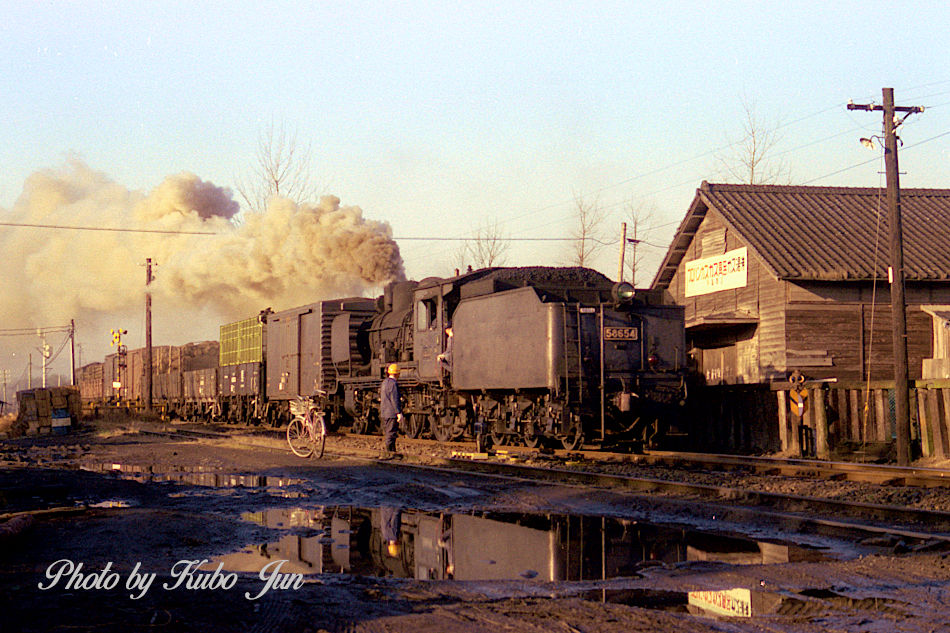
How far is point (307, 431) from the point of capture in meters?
20.3

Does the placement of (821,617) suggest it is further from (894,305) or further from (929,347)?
(929,347)

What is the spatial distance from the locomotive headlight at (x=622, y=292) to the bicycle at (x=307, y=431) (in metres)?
6.16

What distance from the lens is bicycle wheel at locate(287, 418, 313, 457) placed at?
1924cm

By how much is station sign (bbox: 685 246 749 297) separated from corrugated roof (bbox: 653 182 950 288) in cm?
105

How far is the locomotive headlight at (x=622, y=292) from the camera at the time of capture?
16.5 metres

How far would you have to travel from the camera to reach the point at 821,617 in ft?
18.8

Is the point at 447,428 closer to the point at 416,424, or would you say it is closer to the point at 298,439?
the point at 416,424

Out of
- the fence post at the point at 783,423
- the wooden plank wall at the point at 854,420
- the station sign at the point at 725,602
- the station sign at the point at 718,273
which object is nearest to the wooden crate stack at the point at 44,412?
the station sign at the point at 718,273

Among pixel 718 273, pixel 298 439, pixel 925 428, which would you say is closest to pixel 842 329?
pixel 718 273

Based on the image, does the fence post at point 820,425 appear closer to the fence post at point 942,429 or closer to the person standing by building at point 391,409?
the fence post at point 942,429

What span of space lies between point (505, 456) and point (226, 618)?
11.7 metres

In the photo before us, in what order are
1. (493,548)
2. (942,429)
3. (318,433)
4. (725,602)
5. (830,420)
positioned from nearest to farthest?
(725,602) → (493,548) → (942,429) → (830,420) → (318,433)

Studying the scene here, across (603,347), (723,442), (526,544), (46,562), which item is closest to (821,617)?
(526,544)

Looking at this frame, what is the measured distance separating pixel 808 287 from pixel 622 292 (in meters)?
11.4
